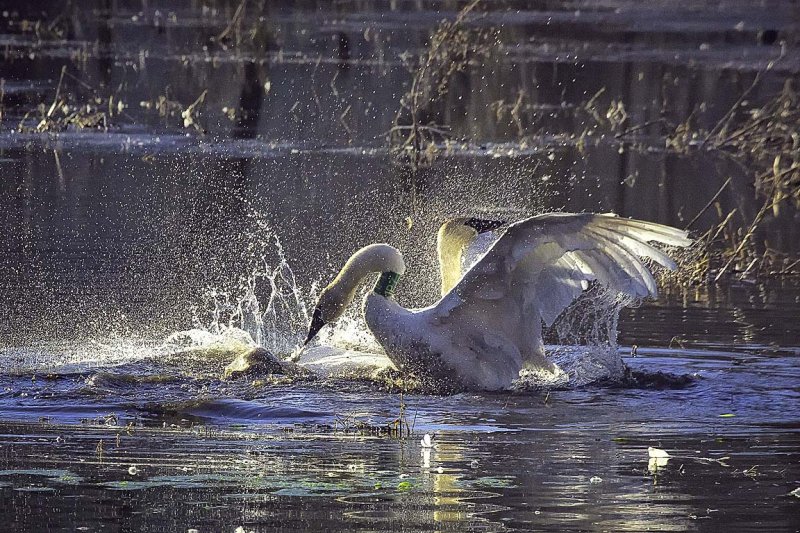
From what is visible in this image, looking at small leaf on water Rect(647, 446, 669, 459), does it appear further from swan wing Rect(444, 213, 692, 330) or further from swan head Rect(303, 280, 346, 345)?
swan head Rect(303, 280, 346, 345)

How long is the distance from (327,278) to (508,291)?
3376 millimetres

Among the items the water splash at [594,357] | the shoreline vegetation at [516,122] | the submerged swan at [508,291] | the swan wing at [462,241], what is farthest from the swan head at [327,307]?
the shoreline vegetation at [516,122]

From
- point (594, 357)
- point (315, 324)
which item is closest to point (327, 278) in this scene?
point (315, 324)

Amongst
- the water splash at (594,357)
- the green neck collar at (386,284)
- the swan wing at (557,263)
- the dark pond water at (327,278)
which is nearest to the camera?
the dark pond water at (327,278)

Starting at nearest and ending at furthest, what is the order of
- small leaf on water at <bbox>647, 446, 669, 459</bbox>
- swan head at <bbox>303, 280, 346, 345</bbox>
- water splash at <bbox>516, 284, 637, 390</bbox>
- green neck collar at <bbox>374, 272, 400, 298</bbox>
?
small leaf on water at <bbox>647, 446, 669, 459</bbox>
water splash at <bbox>516, 284, 637, 390</bbox>
green neck collar at <bbox>374, 272, 400, 298</bbox>
swan head at <bbox>303, 280, 346, 345</bbox>

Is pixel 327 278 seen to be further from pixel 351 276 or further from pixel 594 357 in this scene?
pixel 594 357

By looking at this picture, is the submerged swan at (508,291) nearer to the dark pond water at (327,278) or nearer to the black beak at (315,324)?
the black beak at (315,324)

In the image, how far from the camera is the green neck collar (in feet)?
33.4

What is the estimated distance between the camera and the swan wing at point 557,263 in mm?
9469

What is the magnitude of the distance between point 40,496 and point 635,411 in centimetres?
348

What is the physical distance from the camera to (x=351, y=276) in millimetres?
10359

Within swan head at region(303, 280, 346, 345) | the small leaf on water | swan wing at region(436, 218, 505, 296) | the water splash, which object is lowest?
the small leaf on water

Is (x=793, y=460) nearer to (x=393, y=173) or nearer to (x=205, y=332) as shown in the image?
(x=205, y=332)

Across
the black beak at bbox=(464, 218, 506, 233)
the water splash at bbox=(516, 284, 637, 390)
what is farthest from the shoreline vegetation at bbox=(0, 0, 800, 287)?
the black beak at bbox=(464, 218, 506, 233)
